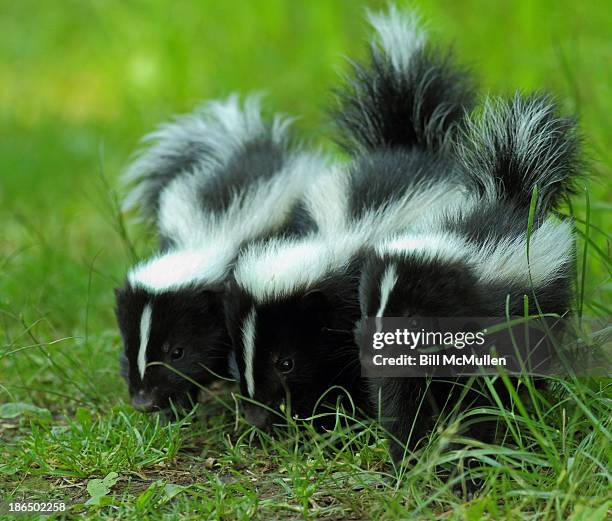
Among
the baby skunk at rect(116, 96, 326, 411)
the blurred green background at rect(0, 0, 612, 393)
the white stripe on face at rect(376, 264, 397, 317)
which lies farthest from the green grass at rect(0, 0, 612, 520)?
the white stripe on face at rect(376, 264, 397, 317)

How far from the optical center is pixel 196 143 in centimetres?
616

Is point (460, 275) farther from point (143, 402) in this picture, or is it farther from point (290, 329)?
point (143, 402)

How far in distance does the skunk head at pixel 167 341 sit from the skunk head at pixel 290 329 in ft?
0.79

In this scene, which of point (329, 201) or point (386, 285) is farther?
point (329, 201)

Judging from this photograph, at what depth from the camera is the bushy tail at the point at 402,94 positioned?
529 cm

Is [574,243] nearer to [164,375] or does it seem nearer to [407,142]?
[407,142]

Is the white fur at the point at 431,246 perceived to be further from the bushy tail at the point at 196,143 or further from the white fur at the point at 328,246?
the bushy tail at the point at 196,143

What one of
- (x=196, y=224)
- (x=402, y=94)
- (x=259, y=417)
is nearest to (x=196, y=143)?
(x=196, y=224)

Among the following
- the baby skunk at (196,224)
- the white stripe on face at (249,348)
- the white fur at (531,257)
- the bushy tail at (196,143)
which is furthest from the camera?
the bushy tail at (196,143)

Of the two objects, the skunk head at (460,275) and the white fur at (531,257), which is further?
the white fur at (531,257)

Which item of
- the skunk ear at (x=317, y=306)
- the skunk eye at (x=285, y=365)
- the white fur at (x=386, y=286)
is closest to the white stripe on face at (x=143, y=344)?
the skunk eye at (x=285, y=365)

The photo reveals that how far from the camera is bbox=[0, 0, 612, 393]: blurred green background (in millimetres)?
6207

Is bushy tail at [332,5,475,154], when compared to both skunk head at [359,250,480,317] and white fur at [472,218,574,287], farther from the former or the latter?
skunk head at [359,250,480,317]

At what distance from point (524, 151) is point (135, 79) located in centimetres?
619
